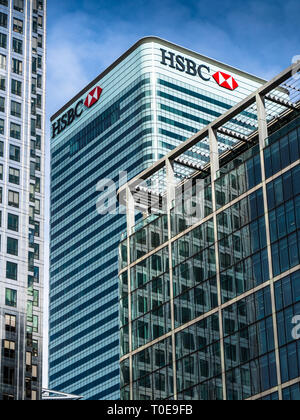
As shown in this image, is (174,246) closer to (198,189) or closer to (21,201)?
(198,189)

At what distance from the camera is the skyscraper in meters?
123

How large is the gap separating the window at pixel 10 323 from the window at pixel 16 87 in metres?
36.5

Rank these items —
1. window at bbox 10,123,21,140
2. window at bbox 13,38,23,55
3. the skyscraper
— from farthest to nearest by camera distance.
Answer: window at bbox 13,38,23,55 < window at bbox 10,123,21,140 < the skyscraper

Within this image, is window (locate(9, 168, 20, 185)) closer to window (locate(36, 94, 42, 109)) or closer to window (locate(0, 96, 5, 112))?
window (locate(0, 96, 5, 112))

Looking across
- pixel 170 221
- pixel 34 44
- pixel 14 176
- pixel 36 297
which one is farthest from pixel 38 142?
pixel 170 221

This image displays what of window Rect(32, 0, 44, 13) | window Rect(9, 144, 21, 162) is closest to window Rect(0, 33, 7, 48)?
window Rect(32, 0, 44, 13)

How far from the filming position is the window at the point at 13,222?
420 feet

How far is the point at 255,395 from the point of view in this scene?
87688 mm

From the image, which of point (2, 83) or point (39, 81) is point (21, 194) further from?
point (39, 81)

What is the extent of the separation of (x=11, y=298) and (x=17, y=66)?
38.4 metres

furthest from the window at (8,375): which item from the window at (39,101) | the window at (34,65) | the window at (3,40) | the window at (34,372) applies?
the window at (3,40)

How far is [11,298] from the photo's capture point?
12412 cm

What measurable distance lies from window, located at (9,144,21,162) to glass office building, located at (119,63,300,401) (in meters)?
24.9
